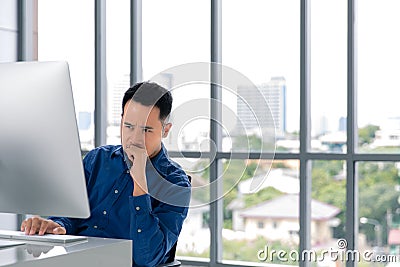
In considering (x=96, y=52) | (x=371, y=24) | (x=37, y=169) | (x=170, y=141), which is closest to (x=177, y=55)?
(x=96, y=52)

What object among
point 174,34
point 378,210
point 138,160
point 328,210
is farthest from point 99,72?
point 138,160

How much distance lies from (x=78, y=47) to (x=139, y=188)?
2334 millimetres

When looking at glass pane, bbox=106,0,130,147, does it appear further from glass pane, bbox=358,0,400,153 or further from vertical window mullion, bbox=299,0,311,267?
glass pane, bbox=358,0,400,153

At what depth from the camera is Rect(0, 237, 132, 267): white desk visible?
1.53 m

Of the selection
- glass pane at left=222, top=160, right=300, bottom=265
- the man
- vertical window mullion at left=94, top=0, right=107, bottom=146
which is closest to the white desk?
the man

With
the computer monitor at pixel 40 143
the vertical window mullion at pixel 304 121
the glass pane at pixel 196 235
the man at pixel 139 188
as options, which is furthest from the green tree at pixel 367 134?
the computer monitor at pixel 40 143

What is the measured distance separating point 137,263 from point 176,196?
0.85 feet

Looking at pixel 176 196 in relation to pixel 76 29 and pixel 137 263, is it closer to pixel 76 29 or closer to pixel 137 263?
pixel 137 263

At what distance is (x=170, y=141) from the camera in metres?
2.38

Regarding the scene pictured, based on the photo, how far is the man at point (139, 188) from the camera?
2.19 metres

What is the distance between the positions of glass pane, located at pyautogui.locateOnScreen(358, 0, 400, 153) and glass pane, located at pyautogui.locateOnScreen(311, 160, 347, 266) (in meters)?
0.21

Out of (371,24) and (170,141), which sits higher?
(371,24)

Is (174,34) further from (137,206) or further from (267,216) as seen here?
(137,206)

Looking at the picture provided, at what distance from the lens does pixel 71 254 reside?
1.60m
